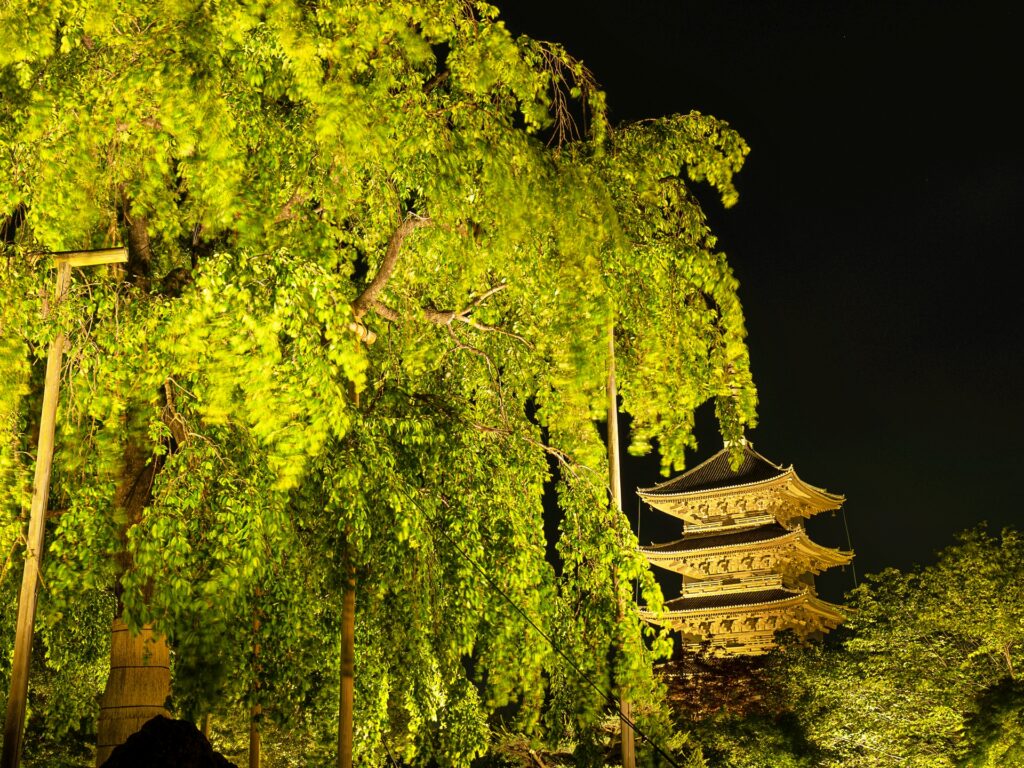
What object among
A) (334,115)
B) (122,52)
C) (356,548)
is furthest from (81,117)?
(356,548)

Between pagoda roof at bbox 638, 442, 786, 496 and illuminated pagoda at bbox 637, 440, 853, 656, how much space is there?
0.04 metres

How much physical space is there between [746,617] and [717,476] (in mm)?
4652

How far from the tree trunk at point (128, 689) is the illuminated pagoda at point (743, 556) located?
2669cm

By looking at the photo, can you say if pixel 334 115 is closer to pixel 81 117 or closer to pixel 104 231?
pixel 81 117

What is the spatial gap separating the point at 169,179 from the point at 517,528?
2639mm

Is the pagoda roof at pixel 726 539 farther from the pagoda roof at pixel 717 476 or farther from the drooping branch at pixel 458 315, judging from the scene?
the drooping branch at pixel 458 315

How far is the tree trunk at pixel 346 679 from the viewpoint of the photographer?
6505 mm

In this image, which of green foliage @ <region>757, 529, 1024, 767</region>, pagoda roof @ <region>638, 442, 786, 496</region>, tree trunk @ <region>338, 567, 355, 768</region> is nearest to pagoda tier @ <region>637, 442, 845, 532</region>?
pagoda roof @ <region>638, 442, 786, 496</region>

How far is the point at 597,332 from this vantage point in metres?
4.88

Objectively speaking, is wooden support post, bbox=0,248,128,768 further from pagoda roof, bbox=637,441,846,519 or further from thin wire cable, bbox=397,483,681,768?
pagoda roof, bbox=637,441,846,519

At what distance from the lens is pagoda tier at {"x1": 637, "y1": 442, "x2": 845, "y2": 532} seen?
32.5 m

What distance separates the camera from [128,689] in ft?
18.2

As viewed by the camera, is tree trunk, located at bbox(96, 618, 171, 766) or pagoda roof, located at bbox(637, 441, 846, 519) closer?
tree trunk, located at bbox(96, 618, 171, 766)

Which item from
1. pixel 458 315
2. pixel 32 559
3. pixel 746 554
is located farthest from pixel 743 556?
pixel 32 559
